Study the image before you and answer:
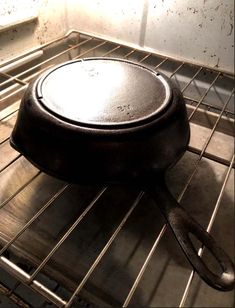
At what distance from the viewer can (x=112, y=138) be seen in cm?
52

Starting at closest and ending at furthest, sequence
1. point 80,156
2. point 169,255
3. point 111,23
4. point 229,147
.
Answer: point 80,156 < point 169,255 < point 229,147 < point 111,23

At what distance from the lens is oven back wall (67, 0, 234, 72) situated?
0.87 meters

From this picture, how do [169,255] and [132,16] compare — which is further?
[132,16]

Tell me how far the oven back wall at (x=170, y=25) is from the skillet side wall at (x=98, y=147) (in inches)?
17.9

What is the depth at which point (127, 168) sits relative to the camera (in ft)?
1.76

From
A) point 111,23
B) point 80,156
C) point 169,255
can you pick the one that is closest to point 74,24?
point 111,23

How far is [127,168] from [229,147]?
1.70ft

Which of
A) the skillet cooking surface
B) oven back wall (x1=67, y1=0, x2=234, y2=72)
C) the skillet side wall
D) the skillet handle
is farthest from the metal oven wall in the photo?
the skillet handle

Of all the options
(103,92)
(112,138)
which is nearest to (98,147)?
(112,138)

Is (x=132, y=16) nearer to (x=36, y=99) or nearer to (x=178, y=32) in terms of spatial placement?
(x=178, y=32)

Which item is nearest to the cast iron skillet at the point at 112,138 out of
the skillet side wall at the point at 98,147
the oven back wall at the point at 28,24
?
the skillet side wall at the point at 98,147

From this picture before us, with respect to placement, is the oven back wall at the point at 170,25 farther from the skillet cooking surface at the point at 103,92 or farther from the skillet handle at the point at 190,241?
the skillet handle at the point at 190,241

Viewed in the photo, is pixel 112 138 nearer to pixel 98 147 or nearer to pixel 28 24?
pixel 98 147

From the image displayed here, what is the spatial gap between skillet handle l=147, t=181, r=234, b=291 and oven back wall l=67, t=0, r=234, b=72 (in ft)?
1.90
